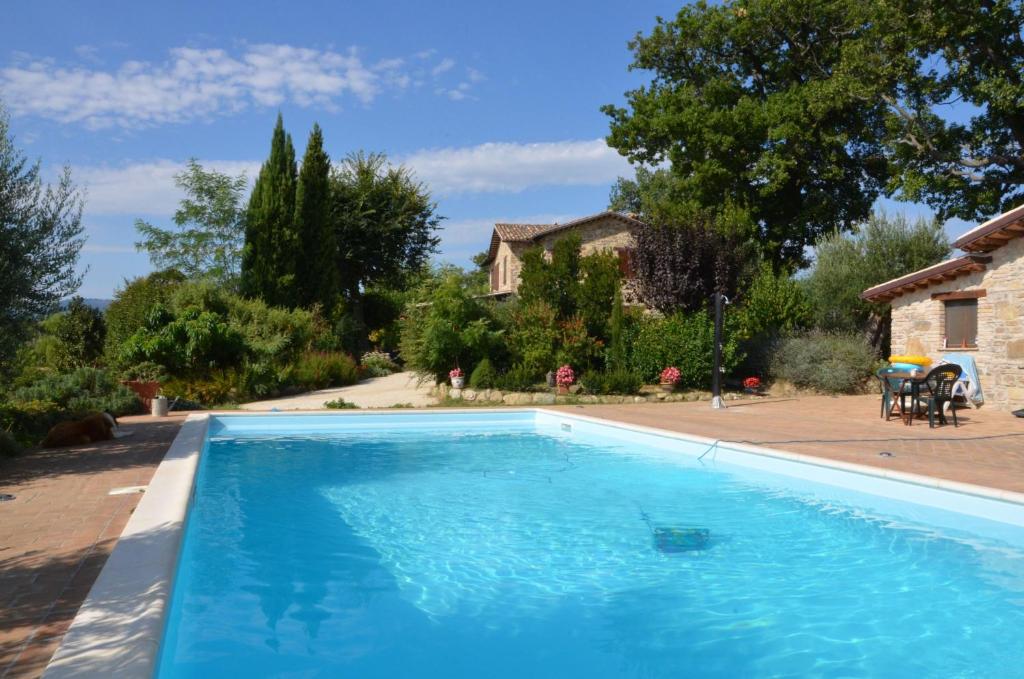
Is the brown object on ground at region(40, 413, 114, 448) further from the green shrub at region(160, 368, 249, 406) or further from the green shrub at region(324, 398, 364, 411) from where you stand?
the green shrub at region(160, 368, 249, 406)

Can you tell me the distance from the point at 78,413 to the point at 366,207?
21.0 meters

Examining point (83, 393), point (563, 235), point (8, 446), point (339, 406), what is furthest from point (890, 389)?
point (563, 235)

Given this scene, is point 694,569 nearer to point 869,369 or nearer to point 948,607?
point 948,607

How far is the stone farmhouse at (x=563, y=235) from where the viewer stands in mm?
30188

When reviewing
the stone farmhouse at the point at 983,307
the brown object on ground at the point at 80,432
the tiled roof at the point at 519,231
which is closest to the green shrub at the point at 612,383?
the stone farmhouse at the point at 983,307

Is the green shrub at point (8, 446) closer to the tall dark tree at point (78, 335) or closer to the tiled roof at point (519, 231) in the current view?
the tall dark tree at point (78, 335)

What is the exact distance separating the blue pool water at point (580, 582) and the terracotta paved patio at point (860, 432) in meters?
1.05

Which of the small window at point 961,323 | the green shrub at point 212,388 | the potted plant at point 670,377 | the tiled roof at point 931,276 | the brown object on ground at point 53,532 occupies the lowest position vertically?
the brown object on ground at point 53,532

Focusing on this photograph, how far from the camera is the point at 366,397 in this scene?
57.9 ft

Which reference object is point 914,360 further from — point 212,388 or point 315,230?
point 315,230

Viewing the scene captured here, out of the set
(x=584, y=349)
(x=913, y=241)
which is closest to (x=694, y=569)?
(x=584, y=349)

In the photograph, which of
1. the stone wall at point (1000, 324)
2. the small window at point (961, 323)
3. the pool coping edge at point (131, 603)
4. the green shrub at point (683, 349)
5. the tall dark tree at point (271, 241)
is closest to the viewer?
the pool coping edge at point (131, 603)

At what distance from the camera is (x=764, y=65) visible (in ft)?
87.5

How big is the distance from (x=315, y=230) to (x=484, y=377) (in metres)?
13.7
